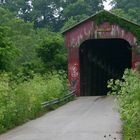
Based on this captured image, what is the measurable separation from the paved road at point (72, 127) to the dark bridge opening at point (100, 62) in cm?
1510

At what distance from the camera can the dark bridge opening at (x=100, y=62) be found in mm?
37719

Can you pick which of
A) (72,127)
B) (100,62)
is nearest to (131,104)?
(72,127)

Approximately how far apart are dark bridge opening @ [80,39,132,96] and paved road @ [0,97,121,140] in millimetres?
15104

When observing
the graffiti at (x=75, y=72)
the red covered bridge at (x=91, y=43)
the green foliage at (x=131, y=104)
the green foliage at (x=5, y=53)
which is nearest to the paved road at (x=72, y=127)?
the green foliage at (x=131, y=104)

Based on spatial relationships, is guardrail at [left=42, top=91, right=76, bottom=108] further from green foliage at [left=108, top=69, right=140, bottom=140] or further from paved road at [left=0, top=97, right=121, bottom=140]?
green foliage at [left=108, top=69, right=140, bottom=140]

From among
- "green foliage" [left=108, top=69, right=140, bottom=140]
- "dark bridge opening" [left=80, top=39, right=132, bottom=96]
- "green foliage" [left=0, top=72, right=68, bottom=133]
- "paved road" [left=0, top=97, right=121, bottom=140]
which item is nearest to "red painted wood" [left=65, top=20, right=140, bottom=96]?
"dark bridge opening" [left=80, top=39, right=132, bottom=96]

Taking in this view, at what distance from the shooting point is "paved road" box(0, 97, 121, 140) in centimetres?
1416

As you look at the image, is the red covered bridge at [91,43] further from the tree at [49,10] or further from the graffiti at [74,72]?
the tree at [49,10]

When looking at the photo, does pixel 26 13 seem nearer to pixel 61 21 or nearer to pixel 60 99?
pixel 61 21

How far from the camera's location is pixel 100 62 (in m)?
42.8

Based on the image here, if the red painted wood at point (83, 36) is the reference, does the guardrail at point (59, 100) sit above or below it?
below

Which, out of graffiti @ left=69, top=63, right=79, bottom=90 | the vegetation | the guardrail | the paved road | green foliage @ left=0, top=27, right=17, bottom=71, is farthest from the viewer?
graffiti @ left=69, top=63, right=79, bottom=90

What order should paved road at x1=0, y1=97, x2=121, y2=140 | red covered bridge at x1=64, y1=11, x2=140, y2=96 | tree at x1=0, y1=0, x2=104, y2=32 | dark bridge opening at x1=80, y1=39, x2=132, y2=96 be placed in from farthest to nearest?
tree at x1=0, y1=0, x2=104, y2=32, dark bridge opening at x1=80, y1=39, x2=132, y2=96, red covered bridge at x1=64, y1=11, x2=140, y2=96, paved road at x1=0, y1=97, x2=121, y2=140

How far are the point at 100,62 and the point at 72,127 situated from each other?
2662 cm
